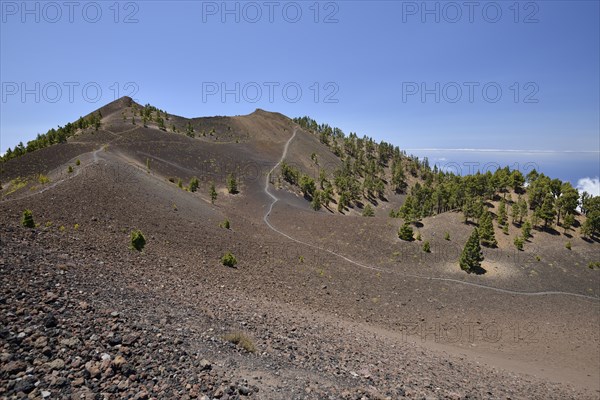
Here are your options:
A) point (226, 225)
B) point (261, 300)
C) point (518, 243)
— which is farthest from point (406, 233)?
point (261, 300)

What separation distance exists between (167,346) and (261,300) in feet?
38.4

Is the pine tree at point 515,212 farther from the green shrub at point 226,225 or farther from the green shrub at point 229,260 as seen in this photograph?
the green shrub at point 229,260

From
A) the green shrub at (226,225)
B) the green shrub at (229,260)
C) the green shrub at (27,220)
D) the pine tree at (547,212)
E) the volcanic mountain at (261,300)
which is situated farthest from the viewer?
the pine tree at (547,212)

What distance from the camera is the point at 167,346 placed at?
9609 millimetres

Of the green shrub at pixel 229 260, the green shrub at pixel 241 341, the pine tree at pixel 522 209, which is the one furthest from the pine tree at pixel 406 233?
the green shrub at pixel 241 341

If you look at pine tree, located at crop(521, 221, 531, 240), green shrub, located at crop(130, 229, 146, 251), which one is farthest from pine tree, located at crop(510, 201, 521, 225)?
green shrub, located at crop(130, 229, 146, 251)

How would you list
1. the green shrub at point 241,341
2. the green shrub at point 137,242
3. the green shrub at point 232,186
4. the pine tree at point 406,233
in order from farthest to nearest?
1. the green shrub at point 232,186
2. the pine tree at point 406,233
3. the green shrub at point 137,242
4. the green shrub at point 241,341

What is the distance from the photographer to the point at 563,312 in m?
31.0

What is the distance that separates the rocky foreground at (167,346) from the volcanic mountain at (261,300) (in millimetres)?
66

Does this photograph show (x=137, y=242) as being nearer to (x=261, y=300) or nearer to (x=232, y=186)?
(x=261, y=300)

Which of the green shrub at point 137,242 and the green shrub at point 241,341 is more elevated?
the green shrub at point 137,242

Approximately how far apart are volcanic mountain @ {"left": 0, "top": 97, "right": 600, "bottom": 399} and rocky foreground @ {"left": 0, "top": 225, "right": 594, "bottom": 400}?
0.07m

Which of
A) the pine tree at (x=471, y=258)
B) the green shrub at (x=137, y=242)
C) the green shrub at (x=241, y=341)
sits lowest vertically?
the pine tree at (x=471, y=258)

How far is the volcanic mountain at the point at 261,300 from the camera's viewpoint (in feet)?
28.2
